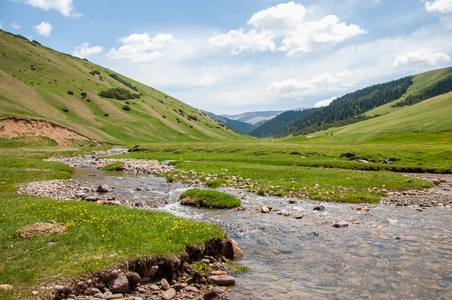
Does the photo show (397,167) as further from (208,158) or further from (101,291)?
(101,291)

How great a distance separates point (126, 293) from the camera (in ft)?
26.0

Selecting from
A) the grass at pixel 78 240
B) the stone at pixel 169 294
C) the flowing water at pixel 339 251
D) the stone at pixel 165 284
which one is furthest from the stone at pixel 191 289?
the grass at pixel 78 240

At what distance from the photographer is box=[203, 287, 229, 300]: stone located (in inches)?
307

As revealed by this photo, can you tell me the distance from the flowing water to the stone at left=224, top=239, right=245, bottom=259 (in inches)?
16.2

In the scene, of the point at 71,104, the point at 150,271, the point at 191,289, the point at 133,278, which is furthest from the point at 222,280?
the point at 71,104

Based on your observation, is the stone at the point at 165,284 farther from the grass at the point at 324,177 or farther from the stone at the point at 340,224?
the grass at the point at 324,177

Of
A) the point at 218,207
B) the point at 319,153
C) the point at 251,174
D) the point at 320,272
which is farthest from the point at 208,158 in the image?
the point at 320,272

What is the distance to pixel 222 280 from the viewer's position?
8.84 m

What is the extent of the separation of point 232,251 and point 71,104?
441 feet

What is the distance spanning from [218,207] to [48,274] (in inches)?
512

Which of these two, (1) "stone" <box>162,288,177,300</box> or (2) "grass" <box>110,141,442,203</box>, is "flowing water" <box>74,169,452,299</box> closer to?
(1) "stone" <box>162,288,177,300</box>

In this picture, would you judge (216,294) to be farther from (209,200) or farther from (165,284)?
(209,200)

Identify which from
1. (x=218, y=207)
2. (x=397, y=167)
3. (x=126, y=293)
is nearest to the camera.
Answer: (x=126, y=293)

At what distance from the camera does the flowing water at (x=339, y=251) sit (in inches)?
338
